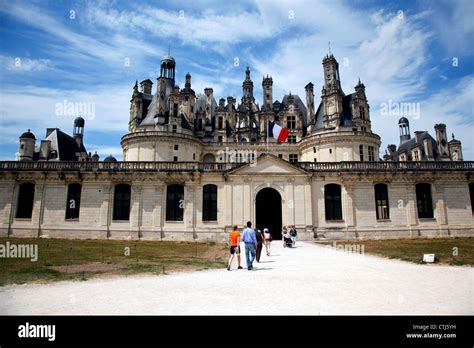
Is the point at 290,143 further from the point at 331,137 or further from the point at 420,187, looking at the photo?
the point at 420,187

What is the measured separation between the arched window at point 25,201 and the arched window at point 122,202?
896 cm

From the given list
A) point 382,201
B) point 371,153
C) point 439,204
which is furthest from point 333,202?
point 371,153

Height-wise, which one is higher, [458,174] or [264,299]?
[458,174]

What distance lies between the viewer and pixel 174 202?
100.0ft

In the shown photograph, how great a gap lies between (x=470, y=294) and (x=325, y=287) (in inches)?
151

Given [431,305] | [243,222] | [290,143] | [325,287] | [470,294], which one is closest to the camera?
[431,305]

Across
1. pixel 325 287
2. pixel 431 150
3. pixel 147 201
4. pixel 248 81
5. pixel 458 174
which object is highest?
pixel 248 81

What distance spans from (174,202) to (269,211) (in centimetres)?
1041

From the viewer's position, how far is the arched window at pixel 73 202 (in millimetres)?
30641

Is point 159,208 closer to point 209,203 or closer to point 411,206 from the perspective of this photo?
point 209,203

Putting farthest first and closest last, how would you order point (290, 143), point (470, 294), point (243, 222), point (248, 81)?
point (248, 81) → point (290, 143) → point (243, 222) → point (470, 294)

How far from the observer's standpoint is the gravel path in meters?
6.67
